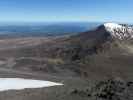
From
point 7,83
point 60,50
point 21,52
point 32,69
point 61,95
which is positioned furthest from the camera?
point 21,52

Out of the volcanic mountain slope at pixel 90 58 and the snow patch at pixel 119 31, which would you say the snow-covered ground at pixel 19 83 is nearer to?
the volcanic mountain slope at pixel 90 58

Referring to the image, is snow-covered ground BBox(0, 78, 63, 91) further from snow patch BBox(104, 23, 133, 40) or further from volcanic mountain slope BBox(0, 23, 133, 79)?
snow patch BBox(104, 23, 133, 40)

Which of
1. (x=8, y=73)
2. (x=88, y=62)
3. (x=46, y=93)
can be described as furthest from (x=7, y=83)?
(x=88, y=62)

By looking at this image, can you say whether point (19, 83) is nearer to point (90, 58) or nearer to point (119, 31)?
point (90, 58)

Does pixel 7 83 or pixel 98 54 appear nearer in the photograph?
pixel 7 83

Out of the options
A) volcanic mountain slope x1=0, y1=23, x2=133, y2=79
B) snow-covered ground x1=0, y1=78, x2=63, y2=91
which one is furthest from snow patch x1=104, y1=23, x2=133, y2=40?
snow-covered ground x1=0, y1=78, x2=63, y2=91

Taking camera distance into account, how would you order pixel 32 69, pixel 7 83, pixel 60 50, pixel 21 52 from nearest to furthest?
pixel 7 83 < pixel 32 69 < pixel 60 50 < pixel 21 52

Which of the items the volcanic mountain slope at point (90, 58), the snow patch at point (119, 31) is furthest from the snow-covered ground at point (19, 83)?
the snow patch at point (119, 31)

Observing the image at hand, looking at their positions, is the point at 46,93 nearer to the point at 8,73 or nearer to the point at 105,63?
the point at 8,73
